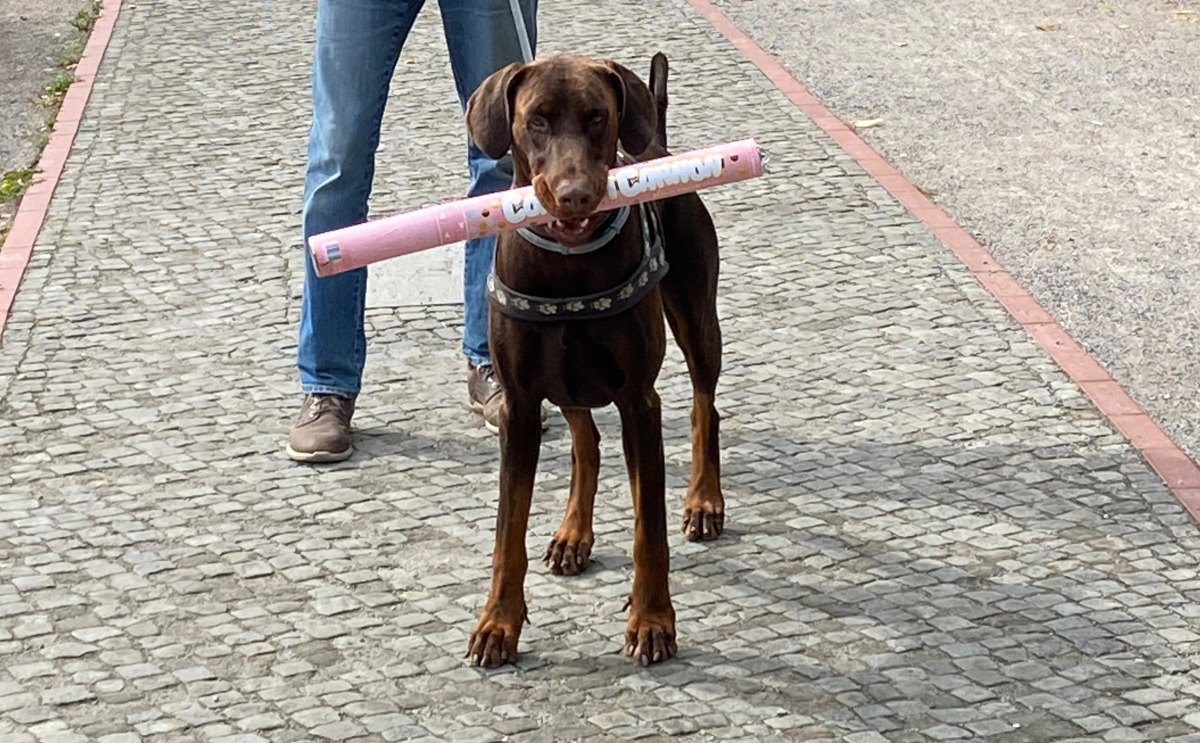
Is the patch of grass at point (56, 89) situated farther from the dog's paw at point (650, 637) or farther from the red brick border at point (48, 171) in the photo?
the dog's paw at point (650, 637)

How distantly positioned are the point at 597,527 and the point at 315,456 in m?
0.98

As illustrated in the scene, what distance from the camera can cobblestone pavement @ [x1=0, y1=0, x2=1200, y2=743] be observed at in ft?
13.8

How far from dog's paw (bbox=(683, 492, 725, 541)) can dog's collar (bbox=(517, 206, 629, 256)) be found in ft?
3.56

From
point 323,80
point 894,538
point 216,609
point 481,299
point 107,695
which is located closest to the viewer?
point 107,695

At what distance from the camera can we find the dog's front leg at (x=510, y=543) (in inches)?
172

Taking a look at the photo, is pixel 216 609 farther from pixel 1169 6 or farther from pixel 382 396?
pixel 1169 6

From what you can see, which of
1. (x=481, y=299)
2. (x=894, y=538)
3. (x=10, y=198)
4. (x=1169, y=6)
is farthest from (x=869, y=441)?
(x=1169, y=6)

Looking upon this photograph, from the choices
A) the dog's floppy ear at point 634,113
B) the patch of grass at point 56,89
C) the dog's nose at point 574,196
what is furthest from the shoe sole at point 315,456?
the patch of grass at point 56,89

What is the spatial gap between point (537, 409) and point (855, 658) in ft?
3.25

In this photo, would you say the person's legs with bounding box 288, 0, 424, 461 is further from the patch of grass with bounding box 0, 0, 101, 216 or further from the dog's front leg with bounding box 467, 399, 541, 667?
the patch of grass with bounding box 0, 0, 101, 216

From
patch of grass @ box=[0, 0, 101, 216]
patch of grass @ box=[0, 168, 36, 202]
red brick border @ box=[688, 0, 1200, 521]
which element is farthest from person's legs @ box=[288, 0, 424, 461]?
patch of grass @ box=[0, 168, 36, 202]

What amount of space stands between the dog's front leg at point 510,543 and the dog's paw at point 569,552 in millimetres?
423

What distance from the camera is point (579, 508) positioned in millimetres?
4852

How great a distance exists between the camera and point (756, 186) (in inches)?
316
